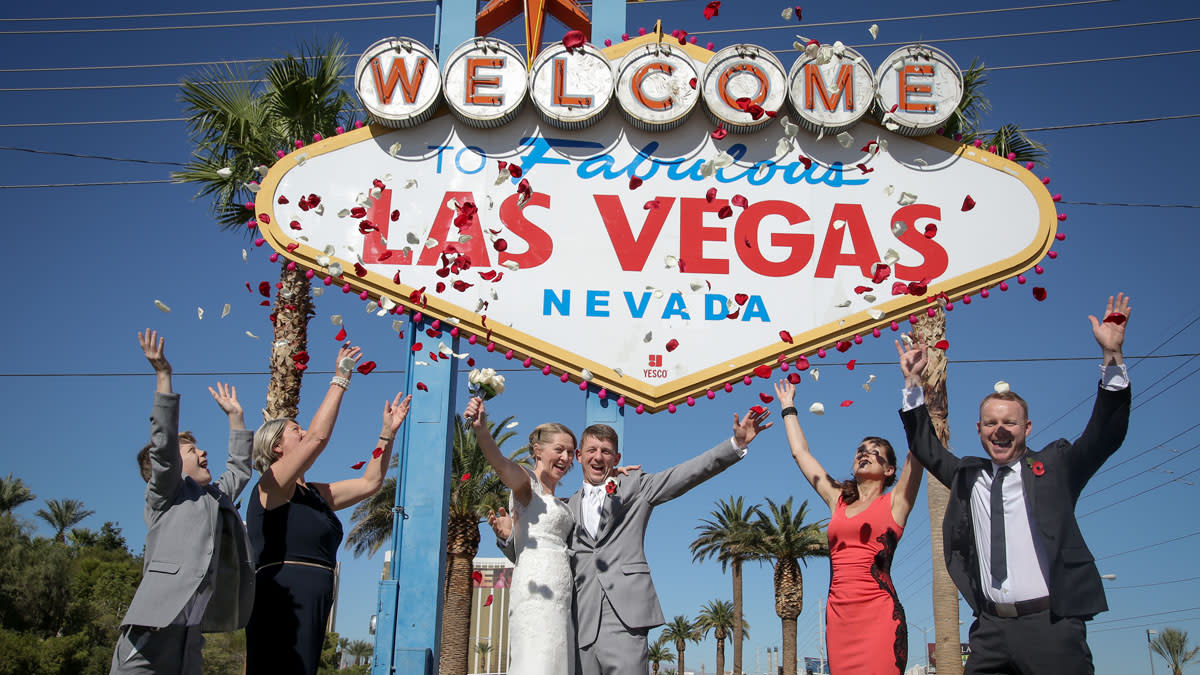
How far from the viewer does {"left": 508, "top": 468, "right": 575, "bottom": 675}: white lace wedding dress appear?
4754 millimetres

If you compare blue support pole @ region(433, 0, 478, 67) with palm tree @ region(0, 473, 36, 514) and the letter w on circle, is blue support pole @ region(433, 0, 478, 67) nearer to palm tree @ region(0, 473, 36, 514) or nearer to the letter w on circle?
the letter w on circle

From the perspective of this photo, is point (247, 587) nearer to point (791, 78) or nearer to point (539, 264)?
point (539, 264)

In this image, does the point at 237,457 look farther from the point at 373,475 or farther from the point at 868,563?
the point at 868,563

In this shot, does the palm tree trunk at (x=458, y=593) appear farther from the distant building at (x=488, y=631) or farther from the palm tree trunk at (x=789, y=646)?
the distant building at (x=488, y=631)

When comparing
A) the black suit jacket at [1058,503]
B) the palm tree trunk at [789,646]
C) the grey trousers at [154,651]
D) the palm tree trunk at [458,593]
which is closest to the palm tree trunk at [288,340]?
the grey trousers at [154,651]

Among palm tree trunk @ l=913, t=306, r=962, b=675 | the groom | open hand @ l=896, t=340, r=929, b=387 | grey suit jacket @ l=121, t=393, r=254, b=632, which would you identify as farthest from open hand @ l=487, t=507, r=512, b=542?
palm tree trunk @ l=913, t=306, r=962, b=675

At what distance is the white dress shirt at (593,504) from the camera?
5230mm

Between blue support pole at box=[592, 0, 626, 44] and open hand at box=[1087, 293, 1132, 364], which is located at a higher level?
blue support pole at box=[592, 0, 626, 44]

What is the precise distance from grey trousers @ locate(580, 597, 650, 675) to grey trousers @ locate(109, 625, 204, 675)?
183 centimetres

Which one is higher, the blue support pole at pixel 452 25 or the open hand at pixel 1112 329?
the blue support pole at pixel 452 25

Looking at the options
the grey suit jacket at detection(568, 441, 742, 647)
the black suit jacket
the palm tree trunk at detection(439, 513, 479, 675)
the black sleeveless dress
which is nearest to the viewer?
the black suit jacket

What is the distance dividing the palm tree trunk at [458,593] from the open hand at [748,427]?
63.8 feet

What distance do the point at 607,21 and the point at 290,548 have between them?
5.71m

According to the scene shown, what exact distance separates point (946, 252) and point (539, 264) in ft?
10.6
